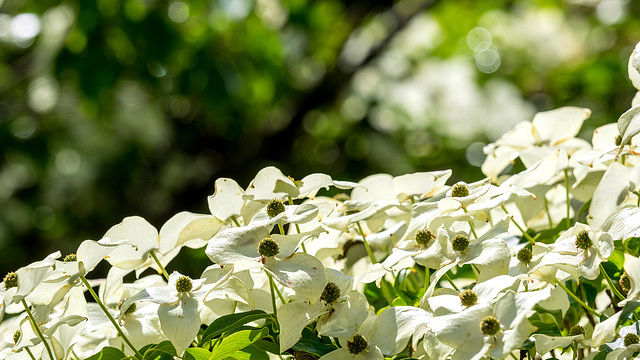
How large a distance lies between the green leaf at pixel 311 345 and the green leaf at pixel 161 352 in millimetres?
86

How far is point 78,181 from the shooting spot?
240 centimetres

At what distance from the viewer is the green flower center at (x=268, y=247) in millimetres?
404

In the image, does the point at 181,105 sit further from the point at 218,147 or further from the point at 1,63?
the point at 1,63

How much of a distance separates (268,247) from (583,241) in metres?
0.20

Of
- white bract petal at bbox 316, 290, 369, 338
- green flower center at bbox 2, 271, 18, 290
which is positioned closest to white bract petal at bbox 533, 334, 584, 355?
white bract petal at bbox 316, 290, 369, 338

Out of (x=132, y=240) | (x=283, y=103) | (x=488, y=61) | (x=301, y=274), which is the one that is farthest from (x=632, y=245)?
(x=488, y=61)

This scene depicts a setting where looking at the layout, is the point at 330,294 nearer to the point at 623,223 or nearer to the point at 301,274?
the point at 301,274

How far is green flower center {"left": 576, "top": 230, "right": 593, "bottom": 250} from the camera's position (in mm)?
397

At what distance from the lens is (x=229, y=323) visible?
1.36 feet

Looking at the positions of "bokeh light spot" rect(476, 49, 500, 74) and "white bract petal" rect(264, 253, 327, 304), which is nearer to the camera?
"white bract petal" rect(264, 253, 327, 304)

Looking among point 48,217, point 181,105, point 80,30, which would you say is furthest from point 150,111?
point 80,30

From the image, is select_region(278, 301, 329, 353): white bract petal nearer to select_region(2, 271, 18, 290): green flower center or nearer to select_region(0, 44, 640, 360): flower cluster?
select_region(0, 44, 640, 360): flower cluster

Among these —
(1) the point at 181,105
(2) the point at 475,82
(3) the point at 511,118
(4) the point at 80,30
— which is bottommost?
(3) the point at 511,118

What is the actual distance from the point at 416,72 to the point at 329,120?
508mm
